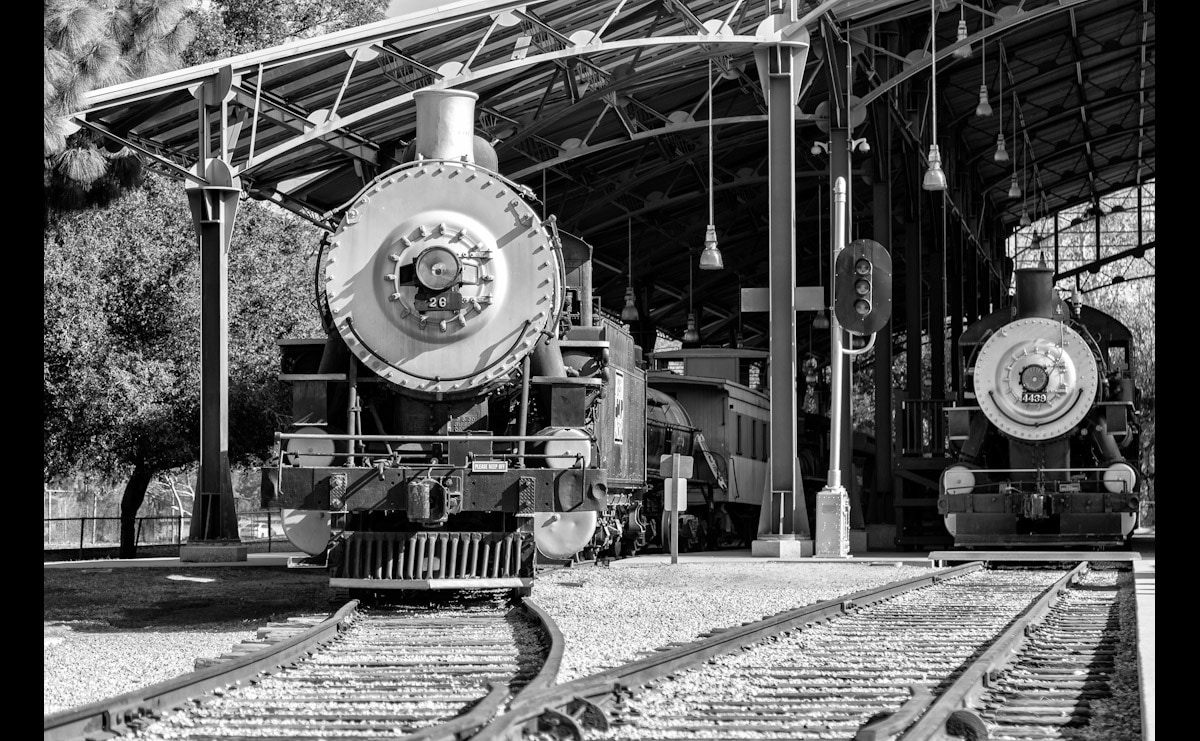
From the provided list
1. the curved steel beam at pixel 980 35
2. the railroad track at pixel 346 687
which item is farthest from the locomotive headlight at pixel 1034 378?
the railroad track at pixel 346 687

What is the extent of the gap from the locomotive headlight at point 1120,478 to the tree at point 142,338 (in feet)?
46.3

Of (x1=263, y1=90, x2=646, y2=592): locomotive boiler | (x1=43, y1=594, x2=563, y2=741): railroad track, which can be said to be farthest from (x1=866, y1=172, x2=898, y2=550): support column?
(x1=43, y1=594, x2=563, y2=741): railroad track

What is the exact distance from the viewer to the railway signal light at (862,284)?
17.9 meters

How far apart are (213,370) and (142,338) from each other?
6.08 m

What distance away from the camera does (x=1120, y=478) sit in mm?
18203

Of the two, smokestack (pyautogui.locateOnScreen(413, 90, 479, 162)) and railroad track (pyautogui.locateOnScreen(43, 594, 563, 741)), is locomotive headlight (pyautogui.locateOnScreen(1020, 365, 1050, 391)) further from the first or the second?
railroad track (pyautogui.locateOnScreen(43, 594, 563, 741))

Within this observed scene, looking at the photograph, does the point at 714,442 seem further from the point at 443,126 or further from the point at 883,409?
the point at 443,126

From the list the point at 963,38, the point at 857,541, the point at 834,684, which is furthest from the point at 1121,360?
the point at 834,684

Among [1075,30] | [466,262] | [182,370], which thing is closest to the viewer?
[466,262]

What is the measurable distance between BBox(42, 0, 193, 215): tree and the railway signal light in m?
9.99

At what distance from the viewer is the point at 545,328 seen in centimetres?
1097
